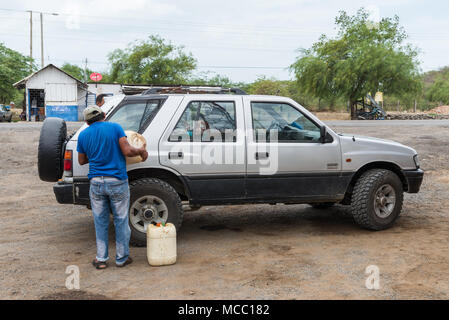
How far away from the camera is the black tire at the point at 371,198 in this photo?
6363 mm

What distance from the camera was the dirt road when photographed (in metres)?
4.39

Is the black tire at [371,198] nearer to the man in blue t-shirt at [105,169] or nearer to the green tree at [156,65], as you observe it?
the man in blue t-shirt at [105,169]

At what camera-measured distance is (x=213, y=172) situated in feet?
19.5

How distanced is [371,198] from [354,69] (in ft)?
113

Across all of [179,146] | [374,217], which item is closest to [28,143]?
[179,146]

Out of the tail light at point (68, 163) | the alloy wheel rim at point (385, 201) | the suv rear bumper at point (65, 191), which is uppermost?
the tail light at point (68, 163)

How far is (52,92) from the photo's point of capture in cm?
3388

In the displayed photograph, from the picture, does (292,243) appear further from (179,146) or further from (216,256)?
(179,146)

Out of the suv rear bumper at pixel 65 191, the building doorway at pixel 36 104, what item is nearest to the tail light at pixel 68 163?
the suv rear bumper at pixel 65 191

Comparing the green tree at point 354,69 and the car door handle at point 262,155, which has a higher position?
the green tree at point 354,69

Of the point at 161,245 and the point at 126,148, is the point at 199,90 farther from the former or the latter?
the point at 161,245

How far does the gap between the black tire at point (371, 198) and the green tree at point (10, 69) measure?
143 feet

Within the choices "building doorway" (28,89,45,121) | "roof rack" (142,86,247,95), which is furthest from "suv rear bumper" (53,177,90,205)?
"building doorway" (28,89,45,121)

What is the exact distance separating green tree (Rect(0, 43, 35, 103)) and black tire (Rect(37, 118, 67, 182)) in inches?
1668
